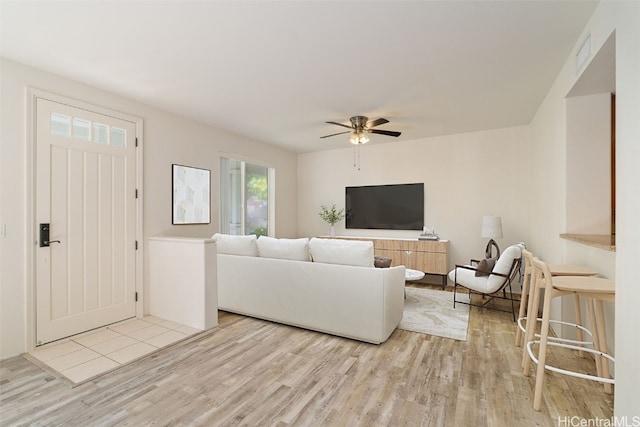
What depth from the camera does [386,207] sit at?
5781mm

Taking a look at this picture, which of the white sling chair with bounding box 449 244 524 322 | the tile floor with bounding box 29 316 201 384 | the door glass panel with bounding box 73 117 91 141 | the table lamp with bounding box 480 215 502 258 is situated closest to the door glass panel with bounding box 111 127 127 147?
the door glass panel with bounding box 73 117 91 141

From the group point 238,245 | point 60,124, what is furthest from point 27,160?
point 238,245

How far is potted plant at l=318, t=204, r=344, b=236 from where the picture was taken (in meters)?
6.19

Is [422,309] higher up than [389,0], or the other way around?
[389,0]

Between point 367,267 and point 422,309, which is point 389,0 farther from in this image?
point 422,309

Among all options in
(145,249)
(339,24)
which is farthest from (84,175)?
(339,24)

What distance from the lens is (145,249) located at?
3619 mm

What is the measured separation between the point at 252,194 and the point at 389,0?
4572 millimetres

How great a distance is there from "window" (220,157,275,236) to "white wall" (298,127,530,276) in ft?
5.47

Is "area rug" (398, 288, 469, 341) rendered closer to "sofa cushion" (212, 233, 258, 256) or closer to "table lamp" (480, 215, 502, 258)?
"table lamp" (480, 215, 502, 258)

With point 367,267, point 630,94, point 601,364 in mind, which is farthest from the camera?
point 367,267

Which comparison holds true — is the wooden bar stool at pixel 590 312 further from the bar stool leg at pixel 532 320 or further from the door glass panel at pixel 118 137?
the door glass panel at pixel 118 137

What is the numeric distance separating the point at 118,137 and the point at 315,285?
282 cm

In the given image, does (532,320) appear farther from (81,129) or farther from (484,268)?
(81,129)
